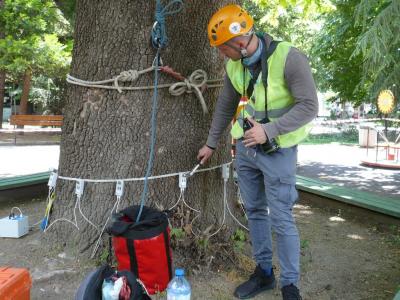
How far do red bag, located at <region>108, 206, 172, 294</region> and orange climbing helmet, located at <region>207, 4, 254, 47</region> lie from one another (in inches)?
49.9

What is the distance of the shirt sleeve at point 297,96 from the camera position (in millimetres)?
2791

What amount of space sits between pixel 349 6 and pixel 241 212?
8.49 m

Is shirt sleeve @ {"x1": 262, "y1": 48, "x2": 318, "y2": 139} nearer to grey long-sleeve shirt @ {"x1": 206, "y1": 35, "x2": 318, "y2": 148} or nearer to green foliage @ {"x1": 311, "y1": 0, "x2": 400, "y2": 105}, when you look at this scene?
grey long-sleeve shirt @ {"x1": 206, "y1": 35, "x2": 318, "y2": 148}

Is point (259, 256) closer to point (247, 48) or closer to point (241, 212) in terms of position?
point (241, 212)

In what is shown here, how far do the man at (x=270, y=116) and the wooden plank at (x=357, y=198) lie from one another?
2235mm

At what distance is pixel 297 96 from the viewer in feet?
9.26

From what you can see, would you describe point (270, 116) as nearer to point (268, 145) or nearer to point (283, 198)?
point (268, 145)

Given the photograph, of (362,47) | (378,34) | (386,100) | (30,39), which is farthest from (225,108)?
(30,39)

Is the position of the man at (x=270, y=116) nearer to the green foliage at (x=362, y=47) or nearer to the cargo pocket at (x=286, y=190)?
the cargo pocket at (x=286, y=190)

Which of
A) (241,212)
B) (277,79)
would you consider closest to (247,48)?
(277,79)

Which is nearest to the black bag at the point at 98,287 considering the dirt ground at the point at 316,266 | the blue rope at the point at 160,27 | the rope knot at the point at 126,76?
the dirt ground at the point at 316,266

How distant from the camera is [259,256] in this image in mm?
3342

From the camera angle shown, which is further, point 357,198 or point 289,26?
point 289,26

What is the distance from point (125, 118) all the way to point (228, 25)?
1283mm
